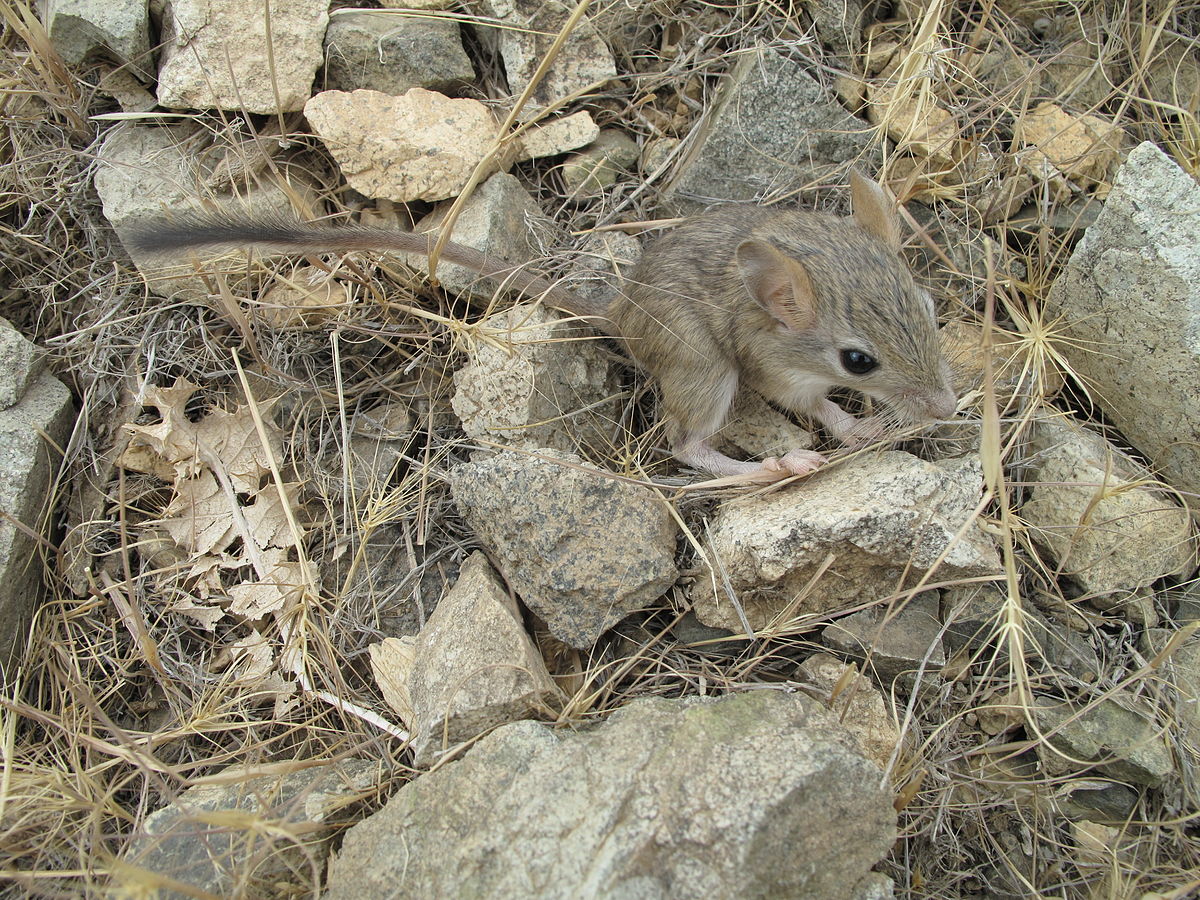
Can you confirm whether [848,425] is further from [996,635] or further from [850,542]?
[996,635]

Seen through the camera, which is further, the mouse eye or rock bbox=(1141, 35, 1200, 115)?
rock bbox=(1141, 35, 1200, 115)

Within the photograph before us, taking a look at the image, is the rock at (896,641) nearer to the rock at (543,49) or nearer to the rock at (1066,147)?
the rock at (1066,147)

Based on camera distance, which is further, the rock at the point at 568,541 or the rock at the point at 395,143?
the rock at the point at 395,143

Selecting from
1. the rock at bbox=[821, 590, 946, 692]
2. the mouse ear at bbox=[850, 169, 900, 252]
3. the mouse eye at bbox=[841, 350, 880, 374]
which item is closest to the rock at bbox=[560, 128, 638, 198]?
the mouse ear at bbox=[850, 169, 900, 252]

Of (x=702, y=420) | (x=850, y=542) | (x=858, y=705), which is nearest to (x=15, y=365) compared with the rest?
(x=702, y=420)

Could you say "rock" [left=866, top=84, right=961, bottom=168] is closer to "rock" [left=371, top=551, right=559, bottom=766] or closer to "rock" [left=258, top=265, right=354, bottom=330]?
"rock" [left=258, top=265, right=354, bottom=330]

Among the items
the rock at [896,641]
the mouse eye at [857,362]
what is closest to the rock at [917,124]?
the mouse eye at [857,362]

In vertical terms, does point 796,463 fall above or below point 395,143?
below
